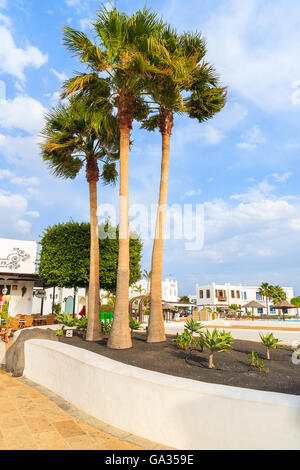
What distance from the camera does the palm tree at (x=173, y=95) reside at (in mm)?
8258

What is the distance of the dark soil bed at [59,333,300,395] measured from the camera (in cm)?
507

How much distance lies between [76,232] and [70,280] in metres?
2.63

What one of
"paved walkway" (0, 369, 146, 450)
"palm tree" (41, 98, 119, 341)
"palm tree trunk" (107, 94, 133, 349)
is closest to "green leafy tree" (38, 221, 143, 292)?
"palm tree" (41, 98, 119, 341)

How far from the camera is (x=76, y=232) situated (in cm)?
1656

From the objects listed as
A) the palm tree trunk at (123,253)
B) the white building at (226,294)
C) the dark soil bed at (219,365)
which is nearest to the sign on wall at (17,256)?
the dark soil bed at (219,365)

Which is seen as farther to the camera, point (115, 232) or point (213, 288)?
point (213, 288)

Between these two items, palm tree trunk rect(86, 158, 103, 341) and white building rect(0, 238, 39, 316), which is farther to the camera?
white building rect(0, 238, 39, 316)

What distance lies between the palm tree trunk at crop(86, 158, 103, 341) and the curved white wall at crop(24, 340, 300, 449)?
4114 mm

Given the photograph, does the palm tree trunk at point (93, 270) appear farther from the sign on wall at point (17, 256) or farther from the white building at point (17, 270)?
the sign on wall at point (17, 256)

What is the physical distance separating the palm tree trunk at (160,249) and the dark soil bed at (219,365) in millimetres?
486

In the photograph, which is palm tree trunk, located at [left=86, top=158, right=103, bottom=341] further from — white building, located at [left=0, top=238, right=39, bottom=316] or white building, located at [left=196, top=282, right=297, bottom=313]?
white building, located at [left=196, top=282, right=297, bottom=313]

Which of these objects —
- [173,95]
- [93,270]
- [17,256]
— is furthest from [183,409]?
[17,256]
